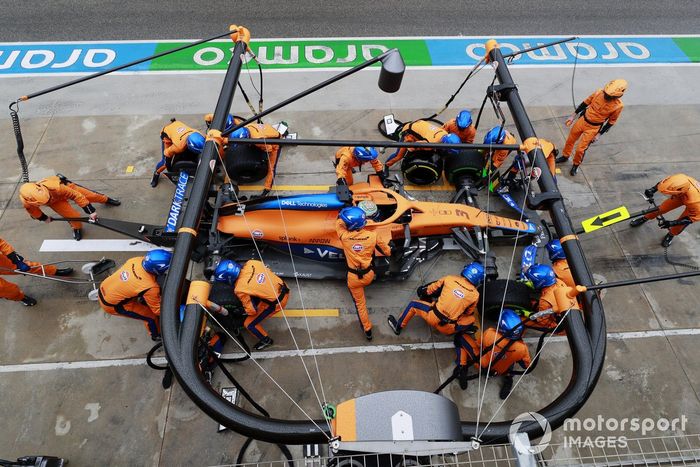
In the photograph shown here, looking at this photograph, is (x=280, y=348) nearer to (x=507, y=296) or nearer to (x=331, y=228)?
(x=331, y=228)

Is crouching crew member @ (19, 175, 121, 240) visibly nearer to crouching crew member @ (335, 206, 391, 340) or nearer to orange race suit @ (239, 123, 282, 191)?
orange race suit @ (239, 123, 282, 191)

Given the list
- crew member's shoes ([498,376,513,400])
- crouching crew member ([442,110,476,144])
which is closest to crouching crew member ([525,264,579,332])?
crew member's shoes ([498,376,513,400])

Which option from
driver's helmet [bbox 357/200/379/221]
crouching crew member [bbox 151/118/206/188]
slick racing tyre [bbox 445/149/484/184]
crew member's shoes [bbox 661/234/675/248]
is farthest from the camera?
slick racing tyre [bbox 445/149/484/184]

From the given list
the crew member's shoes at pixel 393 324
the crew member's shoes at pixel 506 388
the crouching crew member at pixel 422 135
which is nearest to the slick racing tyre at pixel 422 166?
the crouching crew member at pixel 422 135

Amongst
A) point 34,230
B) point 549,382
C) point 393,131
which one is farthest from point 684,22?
point 34,230

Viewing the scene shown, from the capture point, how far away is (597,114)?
7672 millimetres

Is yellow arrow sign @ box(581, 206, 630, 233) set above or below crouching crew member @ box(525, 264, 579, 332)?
above

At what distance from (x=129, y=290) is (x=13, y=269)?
239cm

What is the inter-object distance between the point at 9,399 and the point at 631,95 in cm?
1383

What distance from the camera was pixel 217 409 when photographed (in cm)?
284

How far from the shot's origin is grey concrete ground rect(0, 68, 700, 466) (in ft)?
17.8

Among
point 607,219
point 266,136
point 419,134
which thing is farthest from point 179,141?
point 607,219

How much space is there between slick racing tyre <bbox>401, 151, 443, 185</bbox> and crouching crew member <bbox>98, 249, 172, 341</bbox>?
449 centimetres

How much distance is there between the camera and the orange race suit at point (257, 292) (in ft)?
17.6
